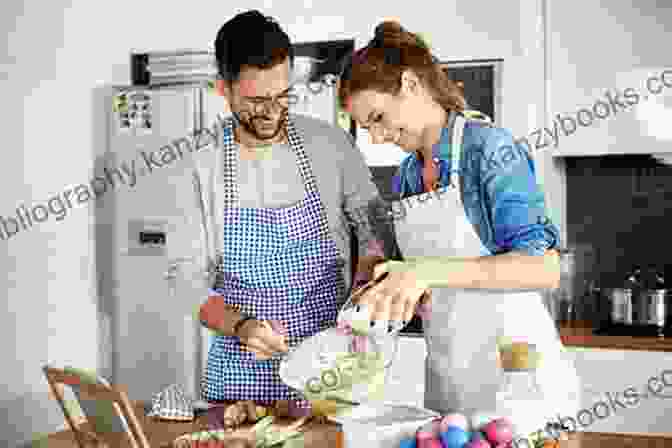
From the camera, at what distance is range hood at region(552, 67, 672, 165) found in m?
3.54

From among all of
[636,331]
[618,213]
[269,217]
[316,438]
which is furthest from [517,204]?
[618,213]

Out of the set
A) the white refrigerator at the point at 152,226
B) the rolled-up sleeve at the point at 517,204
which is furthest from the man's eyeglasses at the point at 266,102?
the white refrigerator at the point at 152,226

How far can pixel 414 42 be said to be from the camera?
185 centimetres

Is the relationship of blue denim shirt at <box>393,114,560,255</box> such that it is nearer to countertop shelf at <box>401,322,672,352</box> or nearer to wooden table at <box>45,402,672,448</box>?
wooden table at <box>45,402,672,448</box>

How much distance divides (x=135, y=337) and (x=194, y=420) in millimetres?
2213

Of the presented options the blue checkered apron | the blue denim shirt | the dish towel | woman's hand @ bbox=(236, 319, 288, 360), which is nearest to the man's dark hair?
the blue checkered apron

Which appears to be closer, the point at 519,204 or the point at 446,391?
the point at 519,204

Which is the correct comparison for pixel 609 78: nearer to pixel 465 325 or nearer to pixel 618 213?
pixel 618 213

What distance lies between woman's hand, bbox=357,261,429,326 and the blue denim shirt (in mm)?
214

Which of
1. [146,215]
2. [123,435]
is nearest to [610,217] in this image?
[146,215]

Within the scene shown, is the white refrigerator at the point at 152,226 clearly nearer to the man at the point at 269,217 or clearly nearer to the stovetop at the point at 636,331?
the stovetop at the point at 636,331

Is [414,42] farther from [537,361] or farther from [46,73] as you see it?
[46,73]

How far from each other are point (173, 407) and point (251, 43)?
81 centimetres

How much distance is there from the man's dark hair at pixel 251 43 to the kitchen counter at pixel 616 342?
6.25ft
